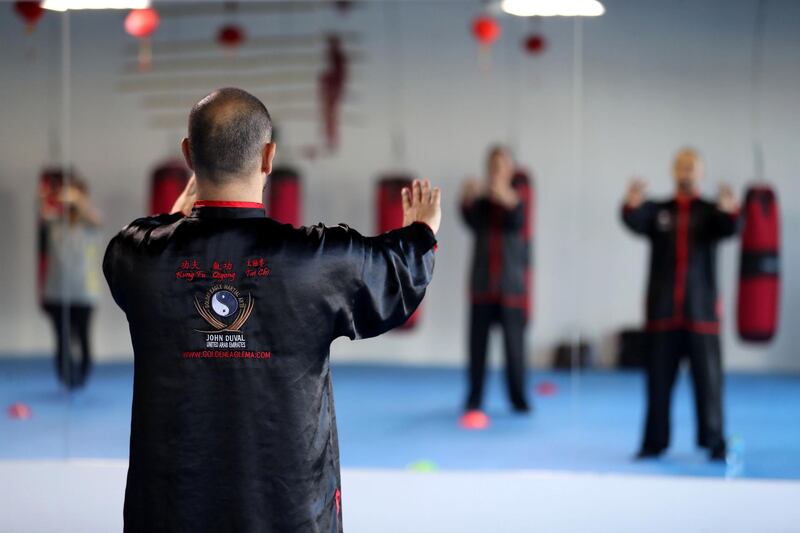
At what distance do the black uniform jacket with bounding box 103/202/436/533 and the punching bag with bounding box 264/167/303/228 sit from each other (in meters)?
2.33

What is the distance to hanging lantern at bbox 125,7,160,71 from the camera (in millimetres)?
3980

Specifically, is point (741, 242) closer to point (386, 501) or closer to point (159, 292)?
point (386, 501)

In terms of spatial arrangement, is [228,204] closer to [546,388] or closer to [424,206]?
[424,206]

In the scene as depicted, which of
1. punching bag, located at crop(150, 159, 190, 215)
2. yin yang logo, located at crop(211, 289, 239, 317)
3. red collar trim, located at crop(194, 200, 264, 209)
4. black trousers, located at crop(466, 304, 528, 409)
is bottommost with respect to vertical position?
black trousers, located at crop(466, 304, 528, 409)

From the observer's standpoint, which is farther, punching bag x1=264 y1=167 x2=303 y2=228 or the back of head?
punching bag x1=264 y1=167 x2=303 y2=228

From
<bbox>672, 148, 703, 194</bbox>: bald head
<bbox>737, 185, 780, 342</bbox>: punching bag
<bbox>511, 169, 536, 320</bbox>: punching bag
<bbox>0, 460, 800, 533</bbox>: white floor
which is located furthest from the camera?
<bbox>511, 169, 536, 320</bbox>: punching bag

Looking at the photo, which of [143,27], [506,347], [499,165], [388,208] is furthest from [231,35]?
[506,347]

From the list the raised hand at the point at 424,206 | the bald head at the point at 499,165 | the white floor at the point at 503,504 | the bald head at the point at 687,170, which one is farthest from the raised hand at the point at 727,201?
the raised hand at the point at 424,206

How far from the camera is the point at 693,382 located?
3791 millimetres

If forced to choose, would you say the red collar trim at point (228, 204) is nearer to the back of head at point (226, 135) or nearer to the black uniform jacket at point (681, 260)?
the back of head at point (226, 135)

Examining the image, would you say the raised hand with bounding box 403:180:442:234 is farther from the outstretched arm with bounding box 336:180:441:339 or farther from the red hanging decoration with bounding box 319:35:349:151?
the red hanging decoration with bounding box 319:35:349:151

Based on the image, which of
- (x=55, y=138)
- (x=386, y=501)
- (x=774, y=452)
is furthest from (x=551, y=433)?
(x=55, y=138)

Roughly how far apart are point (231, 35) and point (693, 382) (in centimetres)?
255

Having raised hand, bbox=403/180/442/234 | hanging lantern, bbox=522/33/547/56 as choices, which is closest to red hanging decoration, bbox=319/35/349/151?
hanging lantern, bbox=522/33/547/56
